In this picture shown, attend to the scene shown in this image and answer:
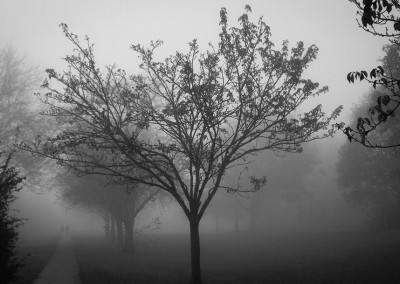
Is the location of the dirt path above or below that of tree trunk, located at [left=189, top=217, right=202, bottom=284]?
below

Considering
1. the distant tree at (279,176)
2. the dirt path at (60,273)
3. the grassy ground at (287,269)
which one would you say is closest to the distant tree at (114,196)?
the grassy ground at (287,269)

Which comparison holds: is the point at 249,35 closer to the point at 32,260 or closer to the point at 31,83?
the point at 32,260

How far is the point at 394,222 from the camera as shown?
32.1m

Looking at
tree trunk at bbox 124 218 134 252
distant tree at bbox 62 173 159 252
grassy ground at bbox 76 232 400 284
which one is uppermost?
distant tree at bbox 62 173 159 252

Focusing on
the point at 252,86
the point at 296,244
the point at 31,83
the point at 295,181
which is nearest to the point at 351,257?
the point at 296,244

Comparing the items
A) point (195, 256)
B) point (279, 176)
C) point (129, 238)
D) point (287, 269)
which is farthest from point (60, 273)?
point (279, 176)

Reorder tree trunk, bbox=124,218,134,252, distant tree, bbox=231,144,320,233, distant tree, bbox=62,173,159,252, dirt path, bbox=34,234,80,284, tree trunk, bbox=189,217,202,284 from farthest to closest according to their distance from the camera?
distant tree, bbox=231,144,320,233 < distant tree, bbox=62,173,159,252 < tree trunk, bbox=124,218,134,252 < dirt path, bbox=34,234,80,284 < tree trunk, bbox=189,217,202,284

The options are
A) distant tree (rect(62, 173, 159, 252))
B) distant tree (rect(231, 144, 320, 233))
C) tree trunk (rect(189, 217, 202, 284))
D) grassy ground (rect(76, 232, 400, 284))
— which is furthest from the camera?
distant tree (rect(231, 144, 320, 233))

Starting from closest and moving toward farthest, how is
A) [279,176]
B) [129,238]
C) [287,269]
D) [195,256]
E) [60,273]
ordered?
[195,256] → [287,269] → [60,273] → [129,238] → [279,176]

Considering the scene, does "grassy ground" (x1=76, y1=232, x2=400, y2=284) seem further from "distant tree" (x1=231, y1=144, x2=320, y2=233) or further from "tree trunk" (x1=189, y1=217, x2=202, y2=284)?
"distant tree" (x1=231, y1=144, x2=320, y2=233)

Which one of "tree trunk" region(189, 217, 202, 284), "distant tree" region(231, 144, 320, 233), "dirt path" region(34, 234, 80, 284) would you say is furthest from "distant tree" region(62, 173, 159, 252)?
"distant tree" region(231, 144, 320, 233)

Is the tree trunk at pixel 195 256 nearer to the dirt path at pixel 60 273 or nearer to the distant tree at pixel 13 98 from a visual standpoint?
the dirt path at pixel 60 273

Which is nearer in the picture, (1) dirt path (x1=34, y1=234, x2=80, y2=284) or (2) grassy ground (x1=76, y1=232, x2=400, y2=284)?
(2) grassy ground (x1=76, y1=232, x2=400, y2=284)

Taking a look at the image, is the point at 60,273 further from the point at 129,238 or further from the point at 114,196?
the point at 114,196
